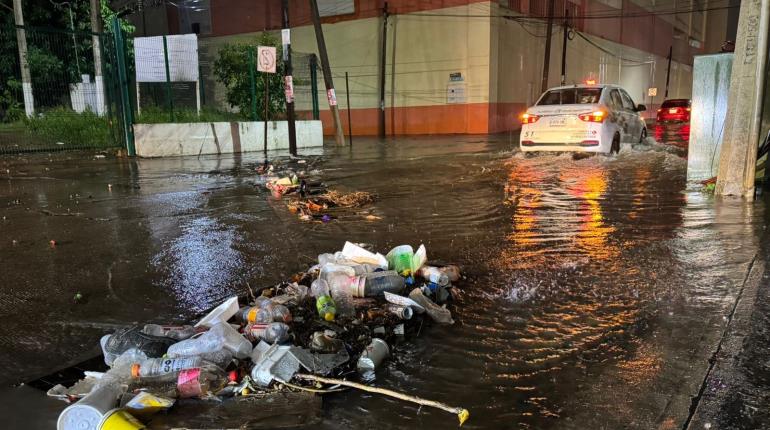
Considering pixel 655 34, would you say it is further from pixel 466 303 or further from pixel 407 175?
pixel 466 303

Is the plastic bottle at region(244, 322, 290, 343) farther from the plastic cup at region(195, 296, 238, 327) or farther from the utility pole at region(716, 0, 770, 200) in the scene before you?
the utility pole at region(716, 0, 770, 200)

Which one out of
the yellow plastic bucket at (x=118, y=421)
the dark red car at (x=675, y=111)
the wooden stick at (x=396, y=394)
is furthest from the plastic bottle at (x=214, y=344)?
the dark red car at (x=675, y=111)

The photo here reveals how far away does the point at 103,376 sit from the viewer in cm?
284

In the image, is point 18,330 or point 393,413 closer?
point 393,413

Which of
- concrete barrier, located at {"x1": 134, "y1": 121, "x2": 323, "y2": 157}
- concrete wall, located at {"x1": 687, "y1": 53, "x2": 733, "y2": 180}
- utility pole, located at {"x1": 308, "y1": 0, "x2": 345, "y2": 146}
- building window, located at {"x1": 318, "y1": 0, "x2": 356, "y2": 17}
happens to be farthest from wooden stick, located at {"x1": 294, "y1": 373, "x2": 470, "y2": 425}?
building window, located at {"x1": 318, "y1": 0, "x2": 356, "y2": 17}

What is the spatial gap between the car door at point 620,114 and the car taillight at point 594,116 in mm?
740

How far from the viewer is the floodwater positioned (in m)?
2.70

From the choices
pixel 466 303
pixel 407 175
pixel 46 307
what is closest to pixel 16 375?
pixel 46 307

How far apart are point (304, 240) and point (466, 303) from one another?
2.25 m

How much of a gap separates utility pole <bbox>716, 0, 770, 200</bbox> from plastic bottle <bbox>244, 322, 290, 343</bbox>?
620 centimetres

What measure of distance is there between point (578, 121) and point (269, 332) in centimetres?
958

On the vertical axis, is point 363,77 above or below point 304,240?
above

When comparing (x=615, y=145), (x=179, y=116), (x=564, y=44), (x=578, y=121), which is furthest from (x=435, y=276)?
(x=564, y=44)

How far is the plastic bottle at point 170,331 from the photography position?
3266mm
